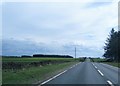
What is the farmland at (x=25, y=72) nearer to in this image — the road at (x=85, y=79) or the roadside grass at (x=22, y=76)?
the roadside grass at (x=22, y=76)

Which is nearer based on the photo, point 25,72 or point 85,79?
point 85,79

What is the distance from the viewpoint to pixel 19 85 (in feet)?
55.2

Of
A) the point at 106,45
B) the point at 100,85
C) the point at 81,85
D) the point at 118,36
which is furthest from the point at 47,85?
the point at 106,45

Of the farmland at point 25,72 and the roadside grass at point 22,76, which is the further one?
the farmland at point 25,72

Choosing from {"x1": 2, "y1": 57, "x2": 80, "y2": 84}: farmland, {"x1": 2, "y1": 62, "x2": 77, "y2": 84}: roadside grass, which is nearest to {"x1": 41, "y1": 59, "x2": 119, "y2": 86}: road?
{"x1": 2, "y1": 62, "x2": 77, "y2": 84}: roadside grass

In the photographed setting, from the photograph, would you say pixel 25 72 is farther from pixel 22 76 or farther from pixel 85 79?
pixel 85 79

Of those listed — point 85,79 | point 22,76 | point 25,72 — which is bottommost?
point 85,79

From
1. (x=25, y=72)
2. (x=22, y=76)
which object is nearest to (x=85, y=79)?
(x=22, y=76)

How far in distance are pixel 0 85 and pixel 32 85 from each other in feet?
6.33

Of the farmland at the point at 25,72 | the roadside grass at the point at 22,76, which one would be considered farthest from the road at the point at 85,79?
the farmland at the point at 25,72

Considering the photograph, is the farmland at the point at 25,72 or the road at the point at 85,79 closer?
the road at the point at 85,79

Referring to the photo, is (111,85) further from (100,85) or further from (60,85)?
(60,85)

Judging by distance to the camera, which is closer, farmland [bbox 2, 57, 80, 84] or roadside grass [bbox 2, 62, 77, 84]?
roadside grass [bbox 2, 62, 77, 84]

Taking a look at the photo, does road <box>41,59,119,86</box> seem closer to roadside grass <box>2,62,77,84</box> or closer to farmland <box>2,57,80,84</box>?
roadside grass <box>2,62,77,84</box>
